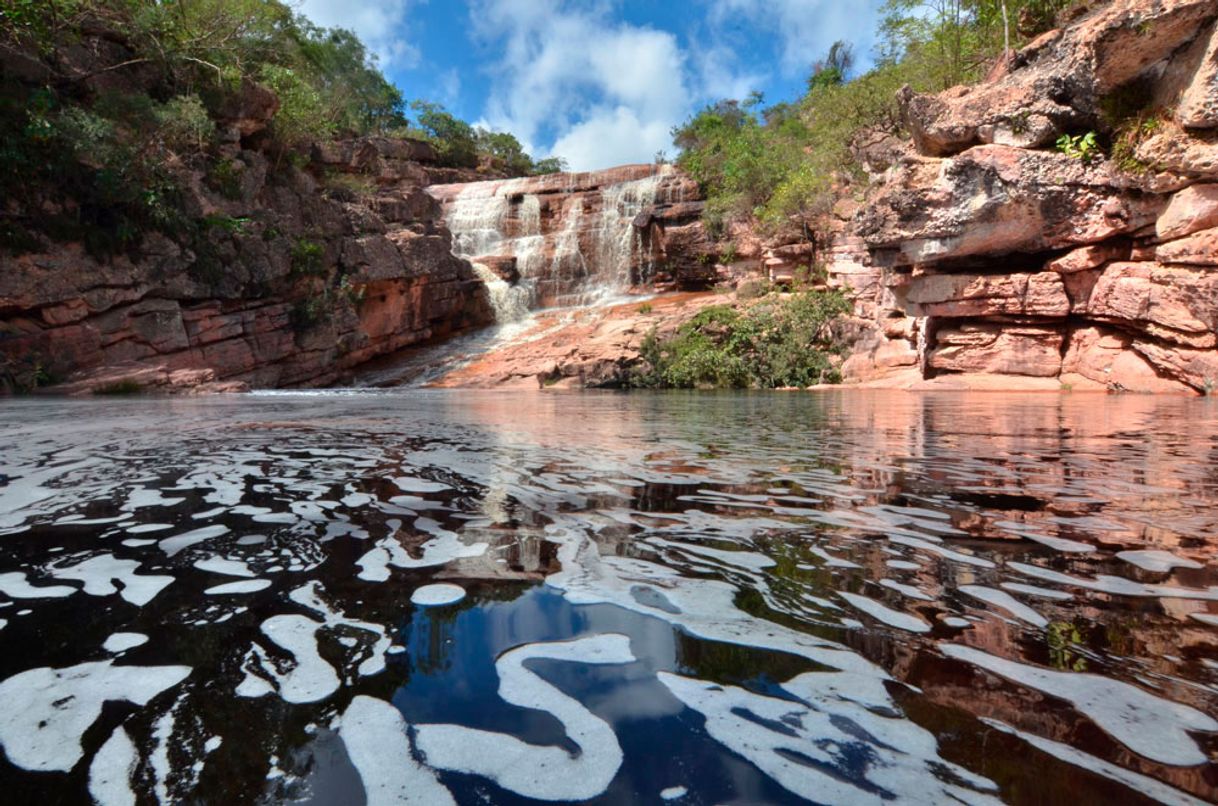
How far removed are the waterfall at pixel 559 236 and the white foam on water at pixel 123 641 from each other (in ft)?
76.4

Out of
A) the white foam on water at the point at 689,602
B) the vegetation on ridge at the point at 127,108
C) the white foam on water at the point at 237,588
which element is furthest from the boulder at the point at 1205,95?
the vegetation on ridge at the point at 127,108

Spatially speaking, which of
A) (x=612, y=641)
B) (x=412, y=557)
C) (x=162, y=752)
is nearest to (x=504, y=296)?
(x=412, y=557)

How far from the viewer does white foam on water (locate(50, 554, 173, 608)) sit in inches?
63.7

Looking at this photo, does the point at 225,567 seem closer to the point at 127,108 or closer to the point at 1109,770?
the point at 1109,770

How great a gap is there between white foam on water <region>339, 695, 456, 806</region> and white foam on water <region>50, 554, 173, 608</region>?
86 centimetres

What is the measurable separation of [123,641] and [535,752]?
38.4 inches

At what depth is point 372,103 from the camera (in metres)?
42.3

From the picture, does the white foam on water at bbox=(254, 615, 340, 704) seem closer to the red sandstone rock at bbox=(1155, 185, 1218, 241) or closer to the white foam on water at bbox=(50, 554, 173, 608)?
the white foam on water at bbox=(50, 554, 173, 608)

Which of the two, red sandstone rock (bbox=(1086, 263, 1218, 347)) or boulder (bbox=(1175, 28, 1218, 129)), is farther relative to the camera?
red sandstone rock (bbox=(1086, 263, 1218, 347))

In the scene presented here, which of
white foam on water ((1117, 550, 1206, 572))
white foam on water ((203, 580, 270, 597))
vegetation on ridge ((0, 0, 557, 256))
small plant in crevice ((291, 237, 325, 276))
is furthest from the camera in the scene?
small plant in crevice ((291, 237, 325, 276))

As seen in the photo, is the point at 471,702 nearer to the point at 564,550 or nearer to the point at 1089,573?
the point at 564,550

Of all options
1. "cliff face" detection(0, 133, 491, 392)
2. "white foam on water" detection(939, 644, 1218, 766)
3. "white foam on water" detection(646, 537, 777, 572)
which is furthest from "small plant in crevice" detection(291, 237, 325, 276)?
"white foam on water" detection(939, 644, 1218, 766)

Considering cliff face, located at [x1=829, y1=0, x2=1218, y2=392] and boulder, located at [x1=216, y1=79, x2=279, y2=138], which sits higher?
boulder, located at [x1=216, y1=79, x2=279, y2=138]

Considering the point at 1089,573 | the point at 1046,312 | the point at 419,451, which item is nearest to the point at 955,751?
the point at 1089,573
